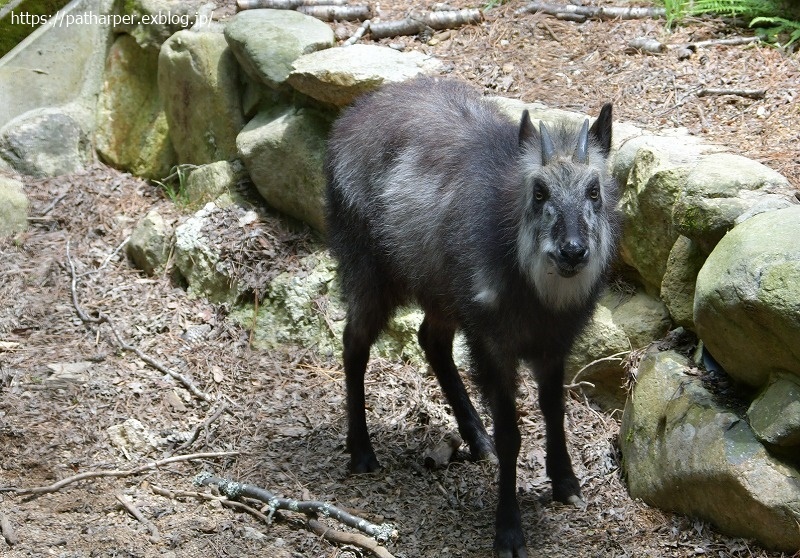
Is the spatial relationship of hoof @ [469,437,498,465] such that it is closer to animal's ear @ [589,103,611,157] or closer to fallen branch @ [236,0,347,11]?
animal's ear @ [589,103,611,157]

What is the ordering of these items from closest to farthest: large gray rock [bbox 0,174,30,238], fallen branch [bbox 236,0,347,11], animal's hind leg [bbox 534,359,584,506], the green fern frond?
animal's hind leg [bbox 534,359,584,506] < the green fern frond < large gray rock [bbox 0,174,30,238] < fallen branch [bbox 236,0,347,11]

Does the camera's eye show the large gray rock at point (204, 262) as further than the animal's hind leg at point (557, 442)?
Yes

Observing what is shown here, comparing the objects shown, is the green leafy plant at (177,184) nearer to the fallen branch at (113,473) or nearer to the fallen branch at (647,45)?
the fallen branch at (113,473)

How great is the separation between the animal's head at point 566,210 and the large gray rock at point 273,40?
3241 mm

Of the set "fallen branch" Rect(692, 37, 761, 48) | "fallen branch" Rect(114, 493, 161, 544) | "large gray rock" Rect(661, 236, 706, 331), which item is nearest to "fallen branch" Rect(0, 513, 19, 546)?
"fallen branch" Rect(114, 493, 161, 544)

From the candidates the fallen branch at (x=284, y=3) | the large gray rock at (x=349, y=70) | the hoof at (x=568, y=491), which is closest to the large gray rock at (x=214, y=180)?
the large gray rock at (x=349, y=70)

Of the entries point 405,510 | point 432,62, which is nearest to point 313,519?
point 405,510

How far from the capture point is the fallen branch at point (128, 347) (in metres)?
6.33

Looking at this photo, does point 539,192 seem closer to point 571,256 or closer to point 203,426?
point 571,256

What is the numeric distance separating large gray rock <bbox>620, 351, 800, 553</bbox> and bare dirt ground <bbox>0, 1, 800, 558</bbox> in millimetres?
139

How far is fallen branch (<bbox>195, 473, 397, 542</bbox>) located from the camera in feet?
15.7

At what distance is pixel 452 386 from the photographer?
578 centimetres

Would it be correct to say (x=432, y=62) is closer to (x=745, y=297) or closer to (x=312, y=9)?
(x=312, y=9)

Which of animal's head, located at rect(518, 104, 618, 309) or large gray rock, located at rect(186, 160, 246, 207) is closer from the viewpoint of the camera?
animal's head, located at rect(518, 104, 618, 309)
